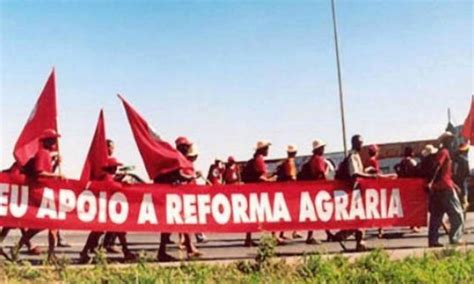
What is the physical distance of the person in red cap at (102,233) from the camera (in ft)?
33.9

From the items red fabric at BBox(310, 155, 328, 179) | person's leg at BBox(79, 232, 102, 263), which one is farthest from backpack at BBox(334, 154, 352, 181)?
person's leg at BBox(79, 232, 102, 263)

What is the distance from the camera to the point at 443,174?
12.0 metres

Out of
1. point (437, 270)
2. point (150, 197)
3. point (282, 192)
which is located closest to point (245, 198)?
point (282, 192)

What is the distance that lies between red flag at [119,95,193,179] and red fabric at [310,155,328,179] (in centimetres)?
225

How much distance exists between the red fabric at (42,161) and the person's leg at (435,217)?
18.7 ft

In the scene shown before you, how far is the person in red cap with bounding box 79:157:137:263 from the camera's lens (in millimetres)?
10336

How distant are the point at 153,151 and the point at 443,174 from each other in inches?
173

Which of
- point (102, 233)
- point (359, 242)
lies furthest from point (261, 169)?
point (102, 233)

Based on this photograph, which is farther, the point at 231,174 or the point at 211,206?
the point at 231,174

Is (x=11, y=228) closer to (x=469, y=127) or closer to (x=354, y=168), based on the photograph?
(x=354, y=168)

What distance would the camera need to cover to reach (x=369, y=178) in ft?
38.8

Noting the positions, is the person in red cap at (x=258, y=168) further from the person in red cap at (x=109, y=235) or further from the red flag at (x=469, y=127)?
the red flag at (x=469, y=127)

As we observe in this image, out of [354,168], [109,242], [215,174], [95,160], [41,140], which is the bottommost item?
[109,242]

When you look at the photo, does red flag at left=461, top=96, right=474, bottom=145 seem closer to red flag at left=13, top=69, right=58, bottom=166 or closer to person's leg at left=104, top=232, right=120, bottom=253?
person's leg at left=104, top=232, right=120, bottom=253
